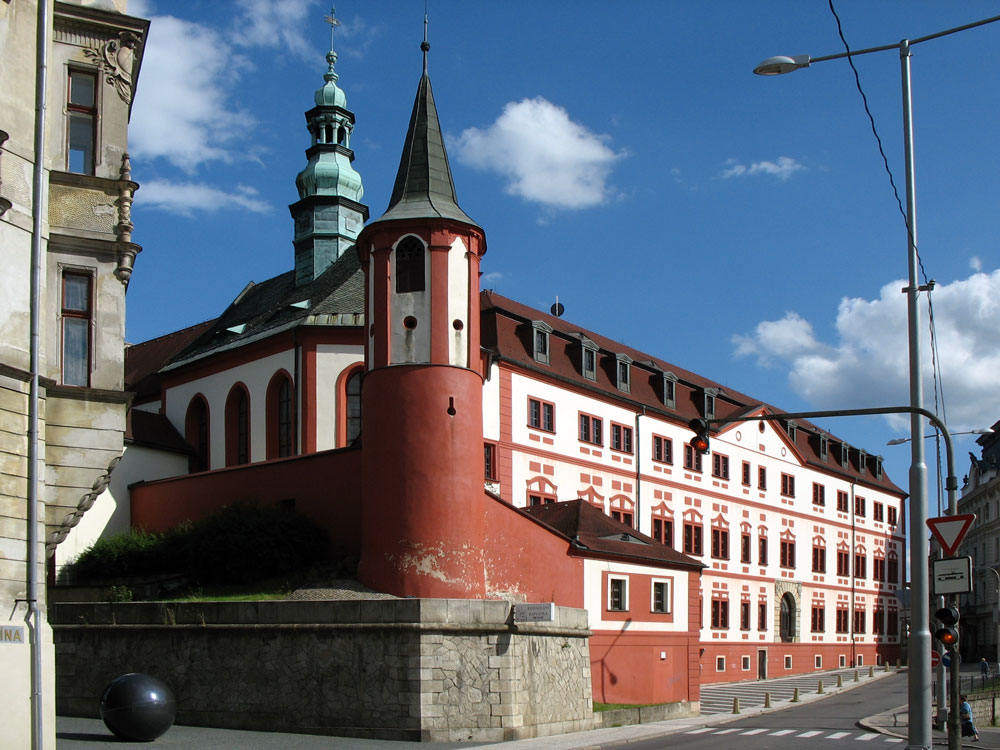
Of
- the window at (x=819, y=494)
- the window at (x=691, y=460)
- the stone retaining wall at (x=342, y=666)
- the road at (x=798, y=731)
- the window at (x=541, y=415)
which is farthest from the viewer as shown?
the window at (x=819, y=494)

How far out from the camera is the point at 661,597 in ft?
123

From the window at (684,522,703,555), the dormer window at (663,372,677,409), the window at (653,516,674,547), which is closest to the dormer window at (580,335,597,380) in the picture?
the dormer window at (663,372,677,409)

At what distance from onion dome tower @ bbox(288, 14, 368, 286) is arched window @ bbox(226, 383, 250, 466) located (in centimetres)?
759

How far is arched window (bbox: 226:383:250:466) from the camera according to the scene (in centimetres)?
4400

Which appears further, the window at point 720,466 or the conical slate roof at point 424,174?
the window at point 720,466

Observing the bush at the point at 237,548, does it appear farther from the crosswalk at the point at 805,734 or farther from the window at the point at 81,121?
the window at the point at 81,121

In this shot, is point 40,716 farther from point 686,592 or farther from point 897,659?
point 897,659

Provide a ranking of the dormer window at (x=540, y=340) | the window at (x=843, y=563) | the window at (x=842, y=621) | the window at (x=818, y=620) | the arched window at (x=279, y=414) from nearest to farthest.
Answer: the arched window at (x=279, y=414)
the dormer window at (x=540, y=340)
the window at (x=818, y=620)
the window at (x=842, y=621)
the window at (x=843, y=563)

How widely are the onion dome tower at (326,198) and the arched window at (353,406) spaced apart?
10.1 meters

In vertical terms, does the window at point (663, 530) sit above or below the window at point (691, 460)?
below

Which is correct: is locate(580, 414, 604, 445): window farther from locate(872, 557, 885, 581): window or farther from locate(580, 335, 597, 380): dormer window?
locate(872, 557, 885, 581): window

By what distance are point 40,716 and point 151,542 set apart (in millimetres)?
17573

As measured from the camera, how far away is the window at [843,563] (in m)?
69.2

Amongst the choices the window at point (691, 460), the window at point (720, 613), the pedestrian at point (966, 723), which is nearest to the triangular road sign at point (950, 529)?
the pedestrian at point (966, 723)
